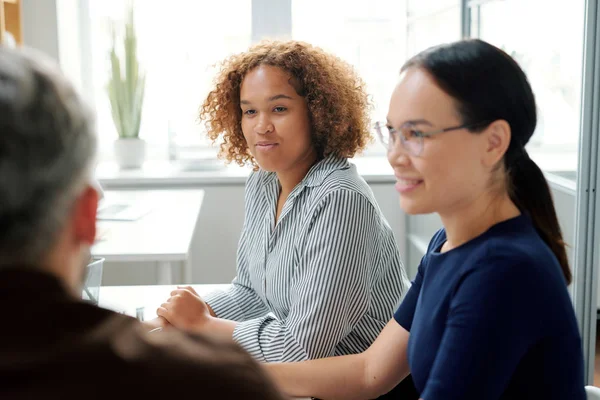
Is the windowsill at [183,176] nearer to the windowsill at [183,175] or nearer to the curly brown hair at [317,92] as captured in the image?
the windowsill at [183,175]

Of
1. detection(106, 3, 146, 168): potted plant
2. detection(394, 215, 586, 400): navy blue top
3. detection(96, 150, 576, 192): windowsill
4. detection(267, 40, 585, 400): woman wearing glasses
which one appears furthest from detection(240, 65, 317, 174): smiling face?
detection(106, 3, 146, 168): potted plant

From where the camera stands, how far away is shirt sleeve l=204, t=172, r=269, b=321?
1.78 meters

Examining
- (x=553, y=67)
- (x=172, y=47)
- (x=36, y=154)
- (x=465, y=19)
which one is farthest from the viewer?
(x=172, y=47)

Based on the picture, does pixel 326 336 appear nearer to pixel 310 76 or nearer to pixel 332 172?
pixel 332 172

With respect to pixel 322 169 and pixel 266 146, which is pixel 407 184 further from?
pixel 266 146

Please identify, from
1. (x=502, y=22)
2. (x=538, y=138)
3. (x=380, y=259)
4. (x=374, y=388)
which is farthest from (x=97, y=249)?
(x=502, y=22)

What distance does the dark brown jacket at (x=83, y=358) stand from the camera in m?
0.54

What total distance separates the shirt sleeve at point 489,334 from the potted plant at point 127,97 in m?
3.03

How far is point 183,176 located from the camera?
373 cm

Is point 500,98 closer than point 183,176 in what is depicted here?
Yes

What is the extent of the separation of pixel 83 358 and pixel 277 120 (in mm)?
1248

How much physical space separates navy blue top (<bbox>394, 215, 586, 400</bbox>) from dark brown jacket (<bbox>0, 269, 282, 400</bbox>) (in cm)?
47

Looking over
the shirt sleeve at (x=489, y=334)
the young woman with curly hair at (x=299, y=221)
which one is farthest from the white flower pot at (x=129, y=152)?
the shirt sleeve at (x=489, y=334)

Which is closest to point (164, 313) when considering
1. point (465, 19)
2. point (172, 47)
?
point (465, 19)
